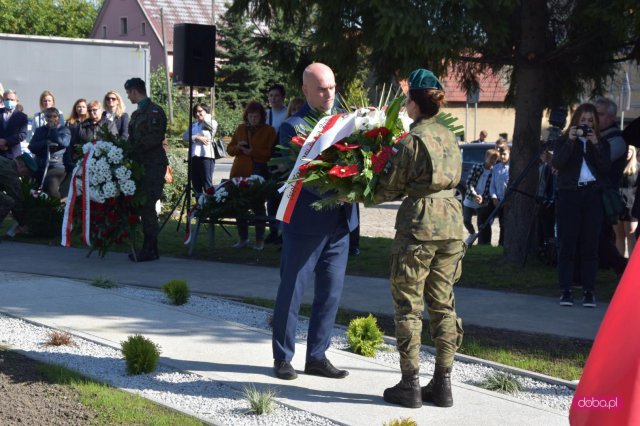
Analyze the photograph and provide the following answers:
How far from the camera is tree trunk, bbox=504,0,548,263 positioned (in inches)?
423

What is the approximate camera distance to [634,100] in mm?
34625

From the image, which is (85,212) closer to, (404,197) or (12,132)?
(12,132)

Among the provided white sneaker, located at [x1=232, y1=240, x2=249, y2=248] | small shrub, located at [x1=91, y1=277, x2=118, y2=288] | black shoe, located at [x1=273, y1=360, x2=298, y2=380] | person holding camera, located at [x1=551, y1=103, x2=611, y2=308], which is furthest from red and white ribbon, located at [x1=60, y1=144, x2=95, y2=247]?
black shoe, located at [x1=273, y1=360, x2=298, y2=380]

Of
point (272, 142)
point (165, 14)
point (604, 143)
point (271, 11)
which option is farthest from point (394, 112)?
point (165, 14)

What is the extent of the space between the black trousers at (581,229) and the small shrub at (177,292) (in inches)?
133

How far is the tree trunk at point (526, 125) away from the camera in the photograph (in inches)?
423

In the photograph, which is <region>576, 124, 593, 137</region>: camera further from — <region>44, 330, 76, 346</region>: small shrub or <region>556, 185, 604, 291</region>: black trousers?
<region>44, 330, 76, 346</region>: small shrub

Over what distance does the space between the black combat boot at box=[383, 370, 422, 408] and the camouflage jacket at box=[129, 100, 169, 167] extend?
625 centimetres

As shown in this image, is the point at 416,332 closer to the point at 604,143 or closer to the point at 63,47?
the point at 604,143

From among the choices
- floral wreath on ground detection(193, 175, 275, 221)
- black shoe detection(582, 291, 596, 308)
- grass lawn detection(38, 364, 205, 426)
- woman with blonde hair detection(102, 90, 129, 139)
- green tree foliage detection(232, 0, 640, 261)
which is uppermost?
green tree foliage detection(232, 0, 640, 261)

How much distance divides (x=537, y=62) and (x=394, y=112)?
5.60 metres

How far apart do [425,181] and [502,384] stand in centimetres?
148

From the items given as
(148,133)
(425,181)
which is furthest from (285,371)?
(148,133)

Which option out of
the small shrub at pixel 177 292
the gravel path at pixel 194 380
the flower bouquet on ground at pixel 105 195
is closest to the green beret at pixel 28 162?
the flower bouquet on ground at pixel 105 195
